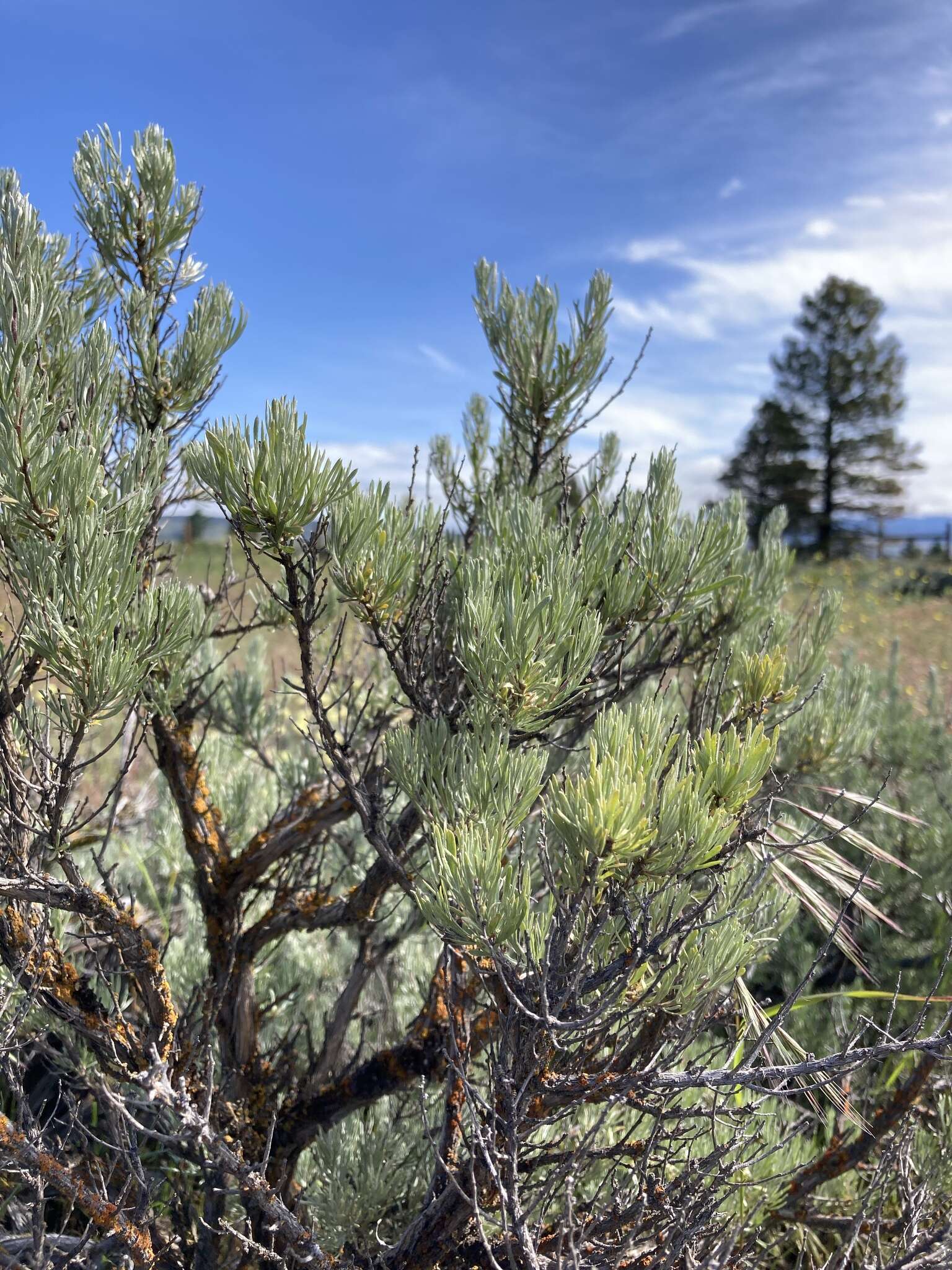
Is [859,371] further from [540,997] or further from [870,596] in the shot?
[540,997]

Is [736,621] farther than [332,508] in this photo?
Yes

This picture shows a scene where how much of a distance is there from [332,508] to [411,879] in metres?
0.63

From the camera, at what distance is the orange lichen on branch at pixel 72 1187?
1.33 meters

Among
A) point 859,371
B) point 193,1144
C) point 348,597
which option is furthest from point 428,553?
point 859,371

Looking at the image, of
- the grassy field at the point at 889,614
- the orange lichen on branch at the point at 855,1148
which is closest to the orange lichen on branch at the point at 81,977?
the orange lichen on branch at the point at 855,1148

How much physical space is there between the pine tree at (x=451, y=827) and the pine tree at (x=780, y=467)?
2612 cm

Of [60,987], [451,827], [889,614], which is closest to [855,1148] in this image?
[451,827]

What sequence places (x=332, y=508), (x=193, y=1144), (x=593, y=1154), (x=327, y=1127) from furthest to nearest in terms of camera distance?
(x=327, y=1127) → (x=193, y=1144) → (x=593, y=1154) → (x=332, y=508)

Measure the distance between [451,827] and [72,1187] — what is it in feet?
3.07

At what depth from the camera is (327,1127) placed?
1.84 metres

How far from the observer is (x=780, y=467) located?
26.9 meters

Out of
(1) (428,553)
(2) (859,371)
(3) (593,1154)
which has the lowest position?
(3) (593,1154)

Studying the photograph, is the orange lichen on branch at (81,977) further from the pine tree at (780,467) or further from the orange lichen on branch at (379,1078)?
the pine tree at (780,467)

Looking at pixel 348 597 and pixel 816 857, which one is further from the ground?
pixel 348 597
